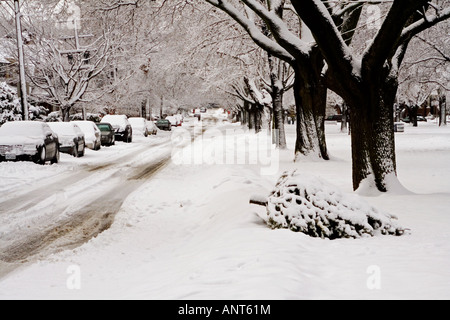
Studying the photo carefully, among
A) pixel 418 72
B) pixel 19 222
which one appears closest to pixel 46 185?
pixel 19 222

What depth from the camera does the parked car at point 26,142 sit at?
16.2 m

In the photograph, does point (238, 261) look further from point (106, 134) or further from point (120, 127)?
point (120, 127)

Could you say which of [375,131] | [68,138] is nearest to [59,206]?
[375,131]

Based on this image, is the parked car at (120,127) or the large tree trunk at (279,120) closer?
the large tree trunk at (279,120)

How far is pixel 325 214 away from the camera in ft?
19.1

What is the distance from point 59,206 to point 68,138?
12084 mm

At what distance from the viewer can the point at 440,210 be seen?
24.0 ft

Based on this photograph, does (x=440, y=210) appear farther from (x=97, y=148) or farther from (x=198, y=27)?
(x=97, y=148)

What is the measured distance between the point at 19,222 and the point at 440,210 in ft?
25.4

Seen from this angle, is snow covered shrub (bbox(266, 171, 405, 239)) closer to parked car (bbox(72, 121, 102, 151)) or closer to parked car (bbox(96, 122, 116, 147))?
parked car (bbox(72, 121, 102, 151))

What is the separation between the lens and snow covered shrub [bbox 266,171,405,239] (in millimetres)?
5848

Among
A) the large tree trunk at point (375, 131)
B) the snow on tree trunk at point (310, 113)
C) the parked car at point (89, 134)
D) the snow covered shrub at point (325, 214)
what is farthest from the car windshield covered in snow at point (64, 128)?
the snow covered shrub at point (325, 214)

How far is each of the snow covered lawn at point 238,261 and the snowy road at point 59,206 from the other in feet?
1.59

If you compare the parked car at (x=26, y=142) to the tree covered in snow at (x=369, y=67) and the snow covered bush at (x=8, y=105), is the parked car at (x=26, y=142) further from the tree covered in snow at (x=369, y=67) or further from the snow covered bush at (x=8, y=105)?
the snow covered bush at (x=8, y=105)
